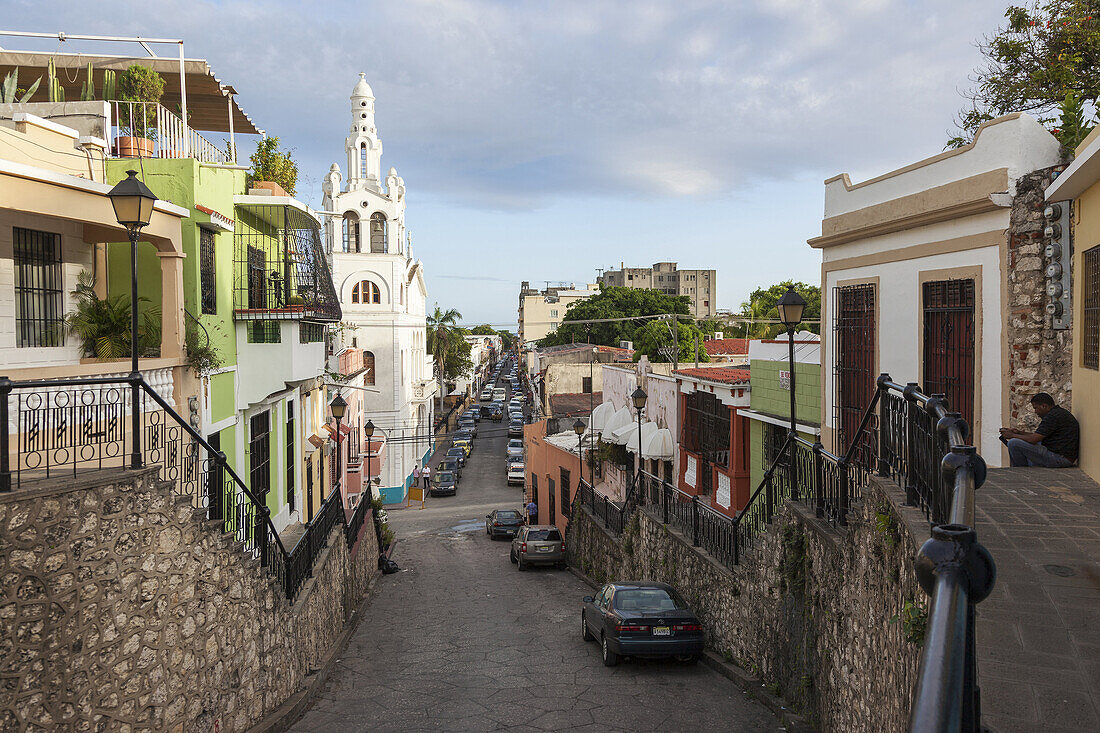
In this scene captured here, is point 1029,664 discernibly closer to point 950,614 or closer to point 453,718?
point 950,614

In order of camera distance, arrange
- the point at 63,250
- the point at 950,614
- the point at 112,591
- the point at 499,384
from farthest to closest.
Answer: the point at 499,384, the point at 63,250, the point at 112,591, the point at 950,614

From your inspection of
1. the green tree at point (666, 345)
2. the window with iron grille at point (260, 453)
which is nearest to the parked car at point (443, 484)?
the green tree at point (666, 345)

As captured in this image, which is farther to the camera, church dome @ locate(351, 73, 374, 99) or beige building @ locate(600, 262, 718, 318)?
beige building @ locate(600, 262, 718, 318)

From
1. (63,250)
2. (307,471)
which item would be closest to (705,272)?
(307,471)

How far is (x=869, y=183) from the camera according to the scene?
13.2 meters

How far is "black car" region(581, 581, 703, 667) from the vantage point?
1217 centimetres

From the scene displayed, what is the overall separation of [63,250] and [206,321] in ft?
7.29

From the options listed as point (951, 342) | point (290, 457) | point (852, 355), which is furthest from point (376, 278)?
point (951, 342)

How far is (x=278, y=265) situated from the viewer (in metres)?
17.4

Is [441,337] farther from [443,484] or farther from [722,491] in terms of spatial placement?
[722,491]

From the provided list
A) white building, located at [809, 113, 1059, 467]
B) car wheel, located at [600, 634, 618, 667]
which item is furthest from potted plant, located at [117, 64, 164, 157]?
white building, located at [809, 113, 1059, 467]

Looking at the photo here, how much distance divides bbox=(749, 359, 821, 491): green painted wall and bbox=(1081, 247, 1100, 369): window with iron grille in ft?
21.5

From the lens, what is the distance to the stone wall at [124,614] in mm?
6344

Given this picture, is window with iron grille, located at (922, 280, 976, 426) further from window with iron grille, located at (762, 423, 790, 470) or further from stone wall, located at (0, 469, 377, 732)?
stone wall, located at (0, 469, 377, 732)
